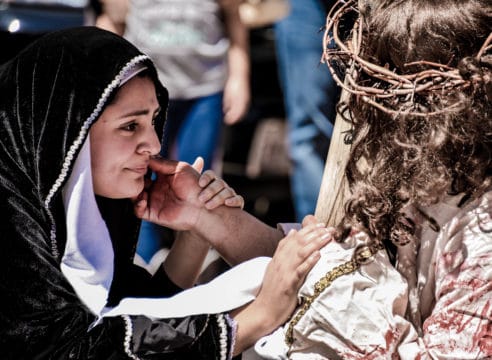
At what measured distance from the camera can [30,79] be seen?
7.96 ft

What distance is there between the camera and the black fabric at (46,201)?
2.35 m

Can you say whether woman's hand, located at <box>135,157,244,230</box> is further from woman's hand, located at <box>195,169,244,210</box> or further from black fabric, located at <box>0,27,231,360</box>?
black fabric, located at <box>0,27,231,360</box>

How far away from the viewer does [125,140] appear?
99.3 inches

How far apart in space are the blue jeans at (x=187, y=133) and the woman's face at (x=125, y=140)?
1494mm

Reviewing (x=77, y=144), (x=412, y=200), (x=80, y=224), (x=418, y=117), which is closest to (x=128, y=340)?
(x=80, y=224)

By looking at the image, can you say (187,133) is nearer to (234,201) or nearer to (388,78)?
(234,201)

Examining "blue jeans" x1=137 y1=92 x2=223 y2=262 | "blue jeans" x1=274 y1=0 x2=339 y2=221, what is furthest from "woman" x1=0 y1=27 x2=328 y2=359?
"blue jeans" x1=137 y1=92 x2=223 y2=262

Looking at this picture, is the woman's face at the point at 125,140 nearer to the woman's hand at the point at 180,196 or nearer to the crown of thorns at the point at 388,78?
the woman's hand at the point at 180,196

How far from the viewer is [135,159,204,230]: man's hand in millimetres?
2740

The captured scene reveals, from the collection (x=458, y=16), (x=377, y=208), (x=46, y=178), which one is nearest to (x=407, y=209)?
(x=377, y=208)

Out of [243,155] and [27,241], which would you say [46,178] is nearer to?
[27,241]

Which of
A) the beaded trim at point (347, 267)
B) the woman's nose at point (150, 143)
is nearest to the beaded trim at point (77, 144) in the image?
the woman's nose at point (150, 143)

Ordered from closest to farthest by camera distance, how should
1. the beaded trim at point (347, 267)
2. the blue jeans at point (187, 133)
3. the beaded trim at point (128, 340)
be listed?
1. the beaded trim at point (347, 267)
2. the beaded trim at point (128, 340)
3. the blue jeans at point (187, 133)

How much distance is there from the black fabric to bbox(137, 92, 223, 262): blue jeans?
1.66 meters
